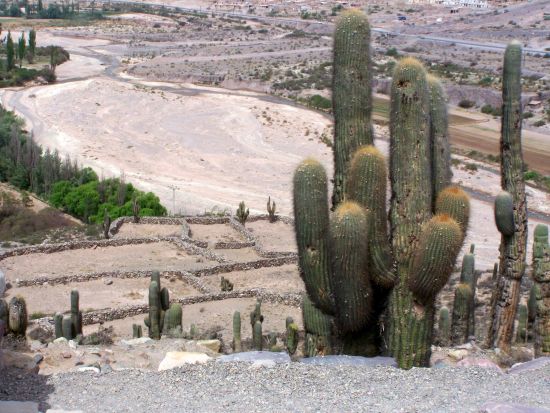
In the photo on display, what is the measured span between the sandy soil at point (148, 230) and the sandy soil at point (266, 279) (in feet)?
13.5

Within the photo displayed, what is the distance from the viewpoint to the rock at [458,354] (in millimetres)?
11272

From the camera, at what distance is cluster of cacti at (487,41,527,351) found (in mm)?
12477

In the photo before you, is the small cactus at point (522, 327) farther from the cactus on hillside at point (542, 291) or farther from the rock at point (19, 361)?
the rock at point (19, 361)

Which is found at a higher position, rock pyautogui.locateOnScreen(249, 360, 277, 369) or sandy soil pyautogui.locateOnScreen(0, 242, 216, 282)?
rock pyautogui.locateOnScreen(249, 360, 277, 369)

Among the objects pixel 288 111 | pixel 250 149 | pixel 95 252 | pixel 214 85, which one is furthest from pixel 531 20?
pixel 95 252

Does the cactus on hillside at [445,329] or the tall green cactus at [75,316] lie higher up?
the cactus on hillside at [445,329]

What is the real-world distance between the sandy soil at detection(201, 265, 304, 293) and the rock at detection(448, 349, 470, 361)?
9.06m

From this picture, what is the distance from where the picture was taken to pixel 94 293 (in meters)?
20.2

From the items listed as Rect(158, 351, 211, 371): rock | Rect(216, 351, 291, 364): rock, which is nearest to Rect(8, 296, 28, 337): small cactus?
Rect(158, 351, 211, 371): rock

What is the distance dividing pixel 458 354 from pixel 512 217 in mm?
2443

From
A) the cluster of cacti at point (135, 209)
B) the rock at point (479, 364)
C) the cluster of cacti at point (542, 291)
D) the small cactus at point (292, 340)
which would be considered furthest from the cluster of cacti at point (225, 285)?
the rock at point (479, 364)

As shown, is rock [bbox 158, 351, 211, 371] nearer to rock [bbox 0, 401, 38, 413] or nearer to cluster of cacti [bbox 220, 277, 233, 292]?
rock [bbox 0, 401, 38, 413]

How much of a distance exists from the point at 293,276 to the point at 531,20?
9509cm

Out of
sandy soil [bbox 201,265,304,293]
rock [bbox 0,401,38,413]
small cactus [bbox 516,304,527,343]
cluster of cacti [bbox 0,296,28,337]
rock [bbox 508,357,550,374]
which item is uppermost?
rock [bbox 0,401,38,413]
